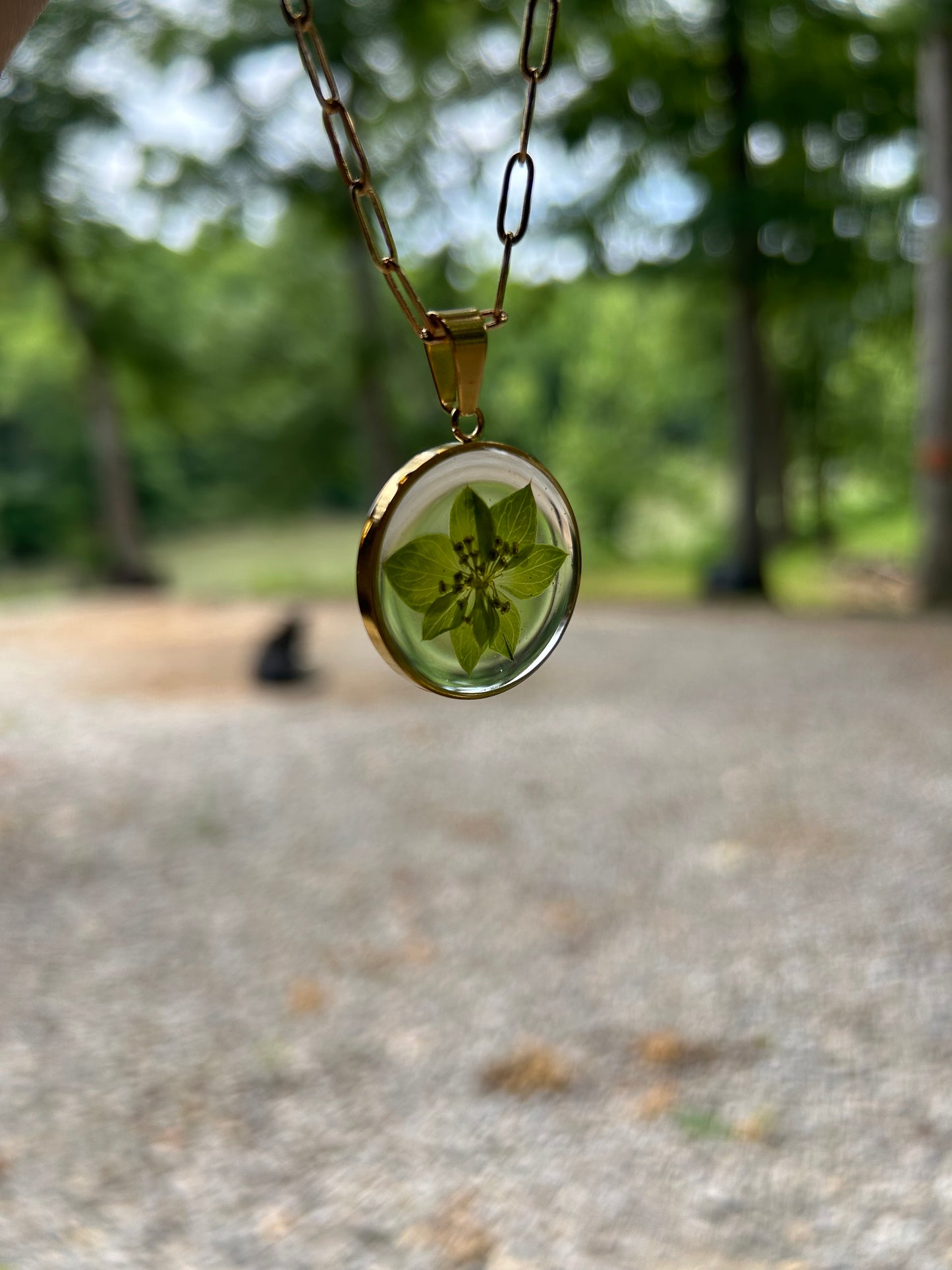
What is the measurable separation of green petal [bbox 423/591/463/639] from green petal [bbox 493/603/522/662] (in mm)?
55

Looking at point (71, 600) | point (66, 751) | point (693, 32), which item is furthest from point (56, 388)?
point (66, 751)

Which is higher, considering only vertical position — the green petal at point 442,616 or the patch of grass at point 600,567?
the green petal at point 442,616

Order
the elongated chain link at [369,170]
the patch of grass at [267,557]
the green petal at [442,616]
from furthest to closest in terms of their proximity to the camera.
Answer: the patch of grass at [267,557] → the green petal at [442,616] → the elongated chain link at [369,170]

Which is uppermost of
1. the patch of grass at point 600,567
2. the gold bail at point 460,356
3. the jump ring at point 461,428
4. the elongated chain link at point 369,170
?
the elongated chain link at point 369,170

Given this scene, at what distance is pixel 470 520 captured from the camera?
1.42 metres

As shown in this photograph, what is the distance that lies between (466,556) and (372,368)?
11.6 metres

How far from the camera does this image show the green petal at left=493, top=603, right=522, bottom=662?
4.74 ft

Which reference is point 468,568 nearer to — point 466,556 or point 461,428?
point 466,556

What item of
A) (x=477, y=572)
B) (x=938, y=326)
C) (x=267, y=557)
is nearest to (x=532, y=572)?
(x=477, y=572)

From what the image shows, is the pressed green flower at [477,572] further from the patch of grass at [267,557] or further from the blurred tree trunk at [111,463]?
the blurred tree trunk at [111,463]

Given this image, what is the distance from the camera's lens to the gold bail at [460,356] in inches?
54.1

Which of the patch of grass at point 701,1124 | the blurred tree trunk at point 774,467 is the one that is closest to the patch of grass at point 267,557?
the blurred tree trunk at point 774,467

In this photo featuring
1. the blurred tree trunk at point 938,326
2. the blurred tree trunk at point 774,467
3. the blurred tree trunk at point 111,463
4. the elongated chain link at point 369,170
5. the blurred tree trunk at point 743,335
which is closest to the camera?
the elongated chain link at point 369,170

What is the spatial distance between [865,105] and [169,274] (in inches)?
477
